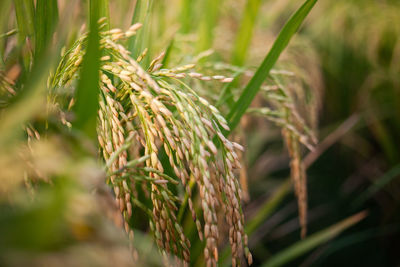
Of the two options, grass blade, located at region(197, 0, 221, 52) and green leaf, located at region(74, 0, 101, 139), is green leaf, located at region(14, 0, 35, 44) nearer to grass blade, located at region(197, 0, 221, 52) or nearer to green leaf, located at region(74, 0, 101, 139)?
green leaf, located at region(74, 0, 101, 139)

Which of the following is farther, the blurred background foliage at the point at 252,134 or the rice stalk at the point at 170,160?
the rice stalk at the point at 170,160

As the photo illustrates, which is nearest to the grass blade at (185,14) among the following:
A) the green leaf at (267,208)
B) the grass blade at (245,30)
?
the grass blade at (245,30)

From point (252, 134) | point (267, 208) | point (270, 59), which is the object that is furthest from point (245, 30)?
point (252, 134)

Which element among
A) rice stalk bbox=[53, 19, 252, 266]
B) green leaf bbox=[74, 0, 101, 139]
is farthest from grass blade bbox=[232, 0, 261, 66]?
green leaf bbox=[74, 0, 101, 139]

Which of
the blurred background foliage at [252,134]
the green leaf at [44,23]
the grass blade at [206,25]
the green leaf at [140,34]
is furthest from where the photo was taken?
the grass blade at [206,25]

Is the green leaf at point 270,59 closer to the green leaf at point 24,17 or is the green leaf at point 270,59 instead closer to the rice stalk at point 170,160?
the rice stalk at point 170,160

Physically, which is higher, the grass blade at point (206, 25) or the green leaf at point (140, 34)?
the green leaf at point (140, 34)

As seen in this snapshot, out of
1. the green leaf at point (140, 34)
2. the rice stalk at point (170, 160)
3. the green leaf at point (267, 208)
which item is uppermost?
the green leaf at point (140, 34)
